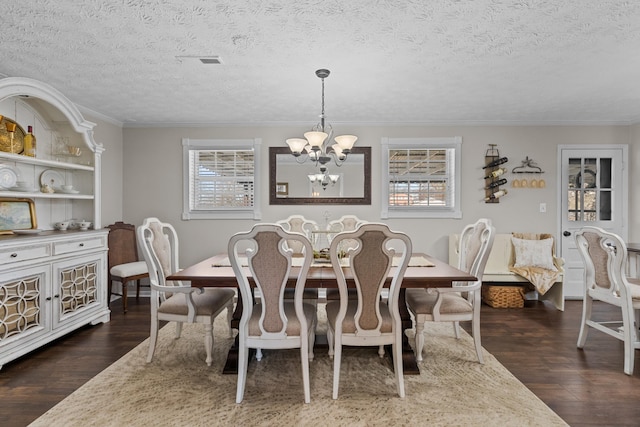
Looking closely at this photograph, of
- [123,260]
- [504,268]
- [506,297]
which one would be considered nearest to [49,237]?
[123,260]

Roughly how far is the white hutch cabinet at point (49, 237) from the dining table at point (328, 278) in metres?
1.27

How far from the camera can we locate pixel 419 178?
15.5ft

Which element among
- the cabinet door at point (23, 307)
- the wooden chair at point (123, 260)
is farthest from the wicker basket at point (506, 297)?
the cabinet door at point (23, 307)

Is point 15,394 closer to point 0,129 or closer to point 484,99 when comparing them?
point 0,129

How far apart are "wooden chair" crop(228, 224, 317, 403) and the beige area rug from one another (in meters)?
0.16

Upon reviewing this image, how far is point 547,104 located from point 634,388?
285 centimetres

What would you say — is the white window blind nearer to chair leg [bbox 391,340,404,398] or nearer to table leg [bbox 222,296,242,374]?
table leg [bbox 222,296,242,374]

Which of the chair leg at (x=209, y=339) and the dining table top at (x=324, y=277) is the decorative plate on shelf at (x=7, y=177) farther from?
the chair leg at (x=209, y=339)

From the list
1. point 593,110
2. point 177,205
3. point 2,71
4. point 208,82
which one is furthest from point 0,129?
point 593,110

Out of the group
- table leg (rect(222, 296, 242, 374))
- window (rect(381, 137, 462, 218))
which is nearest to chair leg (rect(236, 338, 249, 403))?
table leg (rect(222, 296, 242, 374))

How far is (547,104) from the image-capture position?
3.87 metres

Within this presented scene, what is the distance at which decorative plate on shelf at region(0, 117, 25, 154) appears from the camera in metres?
2.97

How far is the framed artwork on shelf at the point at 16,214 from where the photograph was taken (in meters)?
3.01

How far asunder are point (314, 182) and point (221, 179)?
127 centimetres
